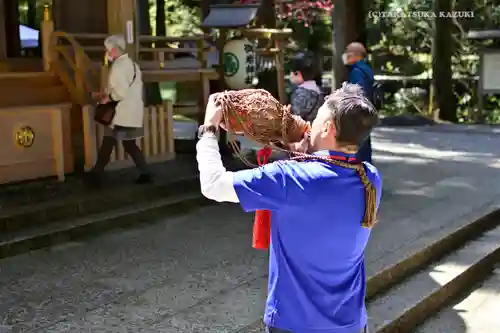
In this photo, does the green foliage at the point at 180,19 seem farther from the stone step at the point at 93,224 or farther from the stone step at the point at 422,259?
the stone step at the point at 422,259

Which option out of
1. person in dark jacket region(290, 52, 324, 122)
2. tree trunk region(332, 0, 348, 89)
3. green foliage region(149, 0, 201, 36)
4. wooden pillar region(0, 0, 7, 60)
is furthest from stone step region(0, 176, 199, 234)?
green foliage region(149, 0, 201, 36)

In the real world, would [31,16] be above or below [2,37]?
above

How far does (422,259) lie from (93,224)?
3047 millimetres

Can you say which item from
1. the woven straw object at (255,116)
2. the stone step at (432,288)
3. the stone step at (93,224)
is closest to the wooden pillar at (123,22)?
the stone step at (93,224)

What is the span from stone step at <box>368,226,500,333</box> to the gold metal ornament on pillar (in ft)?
14.6

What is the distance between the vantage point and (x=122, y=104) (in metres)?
7.86

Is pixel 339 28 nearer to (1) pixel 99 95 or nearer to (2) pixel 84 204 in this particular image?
(1) pixel 99 95

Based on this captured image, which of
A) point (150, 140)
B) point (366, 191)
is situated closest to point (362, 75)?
point (150, 140)

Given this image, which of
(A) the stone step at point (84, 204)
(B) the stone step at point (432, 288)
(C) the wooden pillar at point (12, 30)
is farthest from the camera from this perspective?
(C) the wooden pillar at point (12, 30)

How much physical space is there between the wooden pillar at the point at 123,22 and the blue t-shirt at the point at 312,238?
7.50m

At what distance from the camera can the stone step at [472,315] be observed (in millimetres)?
5238

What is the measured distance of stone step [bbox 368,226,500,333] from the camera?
4.98 meters

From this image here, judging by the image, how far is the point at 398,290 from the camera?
554 cm

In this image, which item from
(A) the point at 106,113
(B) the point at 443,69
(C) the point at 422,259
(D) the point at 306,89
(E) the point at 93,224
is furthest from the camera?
(B) the point at 443,69
